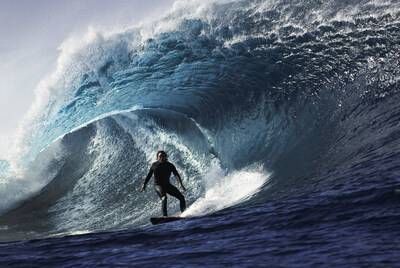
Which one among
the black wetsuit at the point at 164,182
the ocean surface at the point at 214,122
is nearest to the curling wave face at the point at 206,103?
the ocean surface at the point at 214,122

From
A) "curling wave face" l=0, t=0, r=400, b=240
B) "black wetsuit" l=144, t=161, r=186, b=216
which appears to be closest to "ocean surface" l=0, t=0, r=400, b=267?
"curling wave face" l=0, t=0, r=400, b=240

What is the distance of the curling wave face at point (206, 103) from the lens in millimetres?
9227

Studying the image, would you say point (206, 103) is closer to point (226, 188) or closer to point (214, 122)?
point (214, 122)

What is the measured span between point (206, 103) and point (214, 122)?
589 mm

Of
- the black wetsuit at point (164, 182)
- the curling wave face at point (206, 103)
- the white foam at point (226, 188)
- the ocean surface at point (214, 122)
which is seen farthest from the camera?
the curling wave face at point (206, 103)

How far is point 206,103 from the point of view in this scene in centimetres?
1173

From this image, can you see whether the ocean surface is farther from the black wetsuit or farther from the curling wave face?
the black wetsuit

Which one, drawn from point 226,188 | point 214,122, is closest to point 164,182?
point 226,188

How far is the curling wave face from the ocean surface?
0.03 metres

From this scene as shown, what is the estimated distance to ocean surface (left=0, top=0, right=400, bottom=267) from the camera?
6379 mm

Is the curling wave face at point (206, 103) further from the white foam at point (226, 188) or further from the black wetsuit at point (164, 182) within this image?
the black wetsuit at point (164, 182)

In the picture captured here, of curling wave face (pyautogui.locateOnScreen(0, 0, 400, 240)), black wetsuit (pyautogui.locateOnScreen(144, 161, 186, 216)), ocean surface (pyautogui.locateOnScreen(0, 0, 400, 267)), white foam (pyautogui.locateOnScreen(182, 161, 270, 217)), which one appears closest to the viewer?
ocean surface (pyautogui.locateOnScreen(0, 0, 400, 267))

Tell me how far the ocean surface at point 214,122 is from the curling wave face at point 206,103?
34 mm

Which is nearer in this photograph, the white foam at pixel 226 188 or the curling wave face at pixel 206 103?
the white foam at pixel 226 188
